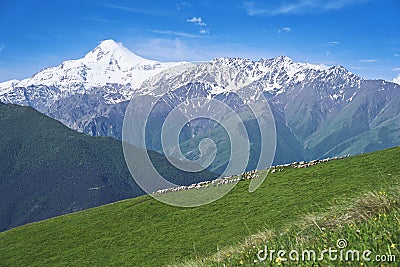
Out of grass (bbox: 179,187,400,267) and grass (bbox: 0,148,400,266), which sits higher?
grass (bbox: 179,187,400,267)

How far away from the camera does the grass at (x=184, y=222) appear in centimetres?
2417

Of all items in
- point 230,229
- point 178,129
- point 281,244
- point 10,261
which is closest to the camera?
point 281,244

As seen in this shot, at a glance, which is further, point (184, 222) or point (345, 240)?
point (184, 222)

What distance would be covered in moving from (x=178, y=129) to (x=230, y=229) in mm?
7879

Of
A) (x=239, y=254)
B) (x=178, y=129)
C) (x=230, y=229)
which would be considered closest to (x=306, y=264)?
(x=239, y=254)

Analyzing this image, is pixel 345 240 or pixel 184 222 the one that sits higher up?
pixel 345 240

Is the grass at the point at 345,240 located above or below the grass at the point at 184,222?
above

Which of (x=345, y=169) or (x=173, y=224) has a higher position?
(x=345, y=169)

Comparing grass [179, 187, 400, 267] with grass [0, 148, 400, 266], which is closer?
grass [179, 187, 400, 267]

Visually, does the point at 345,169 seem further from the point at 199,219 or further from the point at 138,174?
the point at 138,174

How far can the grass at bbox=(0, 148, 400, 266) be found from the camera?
79.3ft

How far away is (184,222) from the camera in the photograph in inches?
1164

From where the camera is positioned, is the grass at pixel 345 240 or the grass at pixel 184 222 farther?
the grass at pixel 184 222

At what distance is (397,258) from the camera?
7.19 metres
